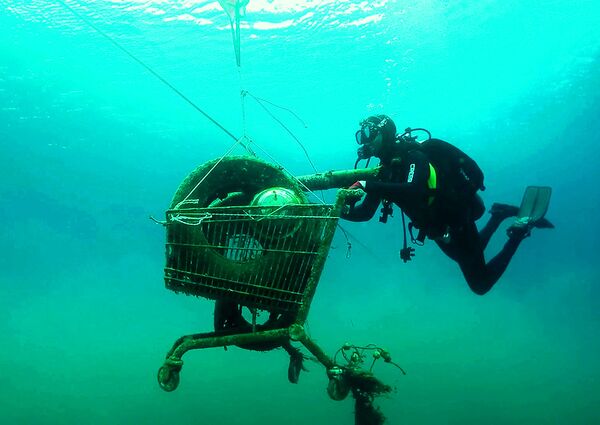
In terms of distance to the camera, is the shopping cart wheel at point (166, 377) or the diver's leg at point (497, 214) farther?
the diver's leg at point (497, 214)

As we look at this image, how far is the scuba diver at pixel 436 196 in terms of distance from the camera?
4801 millimetres

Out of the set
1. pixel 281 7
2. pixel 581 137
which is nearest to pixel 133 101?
pixel 281 7

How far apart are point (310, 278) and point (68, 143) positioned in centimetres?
3840

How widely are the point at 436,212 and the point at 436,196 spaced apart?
451 millimetres

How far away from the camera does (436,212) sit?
582 centimetres

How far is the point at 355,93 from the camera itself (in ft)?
100

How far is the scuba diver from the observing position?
4801mm

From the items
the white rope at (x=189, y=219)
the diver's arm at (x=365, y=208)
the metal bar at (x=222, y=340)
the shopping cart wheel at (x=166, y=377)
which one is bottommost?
the shopping cart wheel at (x=166, y=377)

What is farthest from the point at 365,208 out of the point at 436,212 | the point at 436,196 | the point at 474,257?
the point at 474,257

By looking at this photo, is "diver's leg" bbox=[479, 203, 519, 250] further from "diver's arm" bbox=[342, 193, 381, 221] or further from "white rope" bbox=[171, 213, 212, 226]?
"white rope" bbox=[171, 213, 212, 226]

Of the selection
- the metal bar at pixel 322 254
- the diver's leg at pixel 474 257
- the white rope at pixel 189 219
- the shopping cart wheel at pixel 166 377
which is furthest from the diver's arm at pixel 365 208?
the shopping cart wheel at pixel 166 377

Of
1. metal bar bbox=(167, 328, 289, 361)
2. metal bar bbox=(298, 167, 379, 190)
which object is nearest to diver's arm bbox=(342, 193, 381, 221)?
metal bar bbox=(298, 167, 379, 190)

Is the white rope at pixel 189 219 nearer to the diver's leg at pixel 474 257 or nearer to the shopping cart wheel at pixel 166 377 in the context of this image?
the shopping cart wheel at pixel 166 377

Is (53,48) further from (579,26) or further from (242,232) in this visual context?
(579,26)
